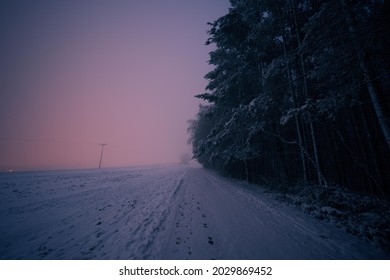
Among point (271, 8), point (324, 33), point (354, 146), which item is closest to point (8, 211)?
point (324, 33)

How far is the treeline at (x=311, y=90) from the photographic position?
15.5 feet

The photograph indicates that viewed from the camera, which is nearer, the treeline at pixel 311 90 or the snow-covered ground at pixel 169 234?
the snow-covered ground at pixel 169 234

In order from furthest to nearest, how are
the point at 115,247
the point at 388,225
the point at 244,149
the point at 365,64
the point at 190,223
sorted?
the point at 244,149 < the point at 365,64 < the point at 190,223 < the point at 388,225 < the point at 115,247

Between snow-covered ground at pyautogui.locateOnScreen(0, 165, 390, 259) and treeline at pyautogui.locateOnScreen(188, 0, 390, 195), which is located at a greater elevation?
treeline at pyautogui.locateOnScreen(188, 0, 390, 195)

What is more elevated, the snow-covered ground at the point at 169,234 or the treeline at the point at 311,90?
the treeline at the point at 311,90

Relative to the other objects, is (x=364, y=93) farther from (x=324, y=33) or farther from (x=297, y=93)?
(x=324, y=33)

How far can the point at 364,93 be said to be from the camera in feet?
22.5

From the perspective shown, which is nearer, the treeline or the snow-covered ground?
the snow-covered ground

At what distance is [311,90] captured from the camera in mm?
8141

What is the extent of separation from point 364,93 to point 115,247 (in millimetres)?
11483

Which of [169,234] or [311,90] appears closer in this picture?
[169,234]

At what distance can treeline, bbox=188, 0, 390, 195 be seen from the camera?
4.74 meters

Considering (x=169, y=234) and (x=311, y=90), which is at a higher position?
(x=311, y=90)
